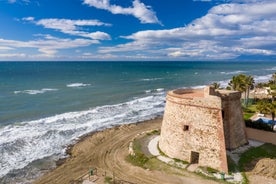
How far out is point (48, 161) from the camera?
77.0ft

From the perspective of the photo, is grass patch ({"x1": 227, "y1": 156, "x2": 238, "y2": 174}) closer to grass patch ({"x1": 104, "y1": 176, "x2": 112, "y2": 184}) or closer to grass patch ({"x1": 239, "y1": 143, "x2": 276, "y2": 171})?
grass patch ({"x1": 239, "y1": 143, "x2": 276, "y2": 171})

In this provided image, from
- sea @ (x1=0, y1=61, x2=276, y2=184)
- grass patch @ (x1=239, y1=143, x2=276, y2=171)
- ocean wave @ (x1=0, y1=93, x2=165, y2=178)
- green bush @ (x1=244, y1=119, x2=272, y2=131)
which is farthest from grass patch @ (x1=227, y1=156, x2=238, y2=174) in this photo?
ocean wave @ (x1=0, y1=93, x2=165, y2=178)

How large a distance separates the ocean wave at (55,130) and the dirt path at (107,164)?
261cm

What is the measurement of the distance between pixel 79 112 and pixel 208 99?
2798 cm

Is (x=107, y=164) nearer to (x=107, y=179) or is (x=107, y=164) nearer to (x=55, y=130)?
(x=107, y=179)

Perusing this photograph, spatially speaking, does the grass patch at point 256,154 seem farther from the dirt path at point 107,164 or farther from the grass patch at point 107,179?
the grass patch at point 107,179

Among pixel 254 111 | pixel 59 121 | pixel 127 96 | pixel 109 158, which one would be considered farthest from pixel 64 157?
pixel 127 96

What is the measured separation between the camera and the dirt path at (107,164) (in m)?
18.7

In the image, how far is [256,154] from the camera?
71.5 feet

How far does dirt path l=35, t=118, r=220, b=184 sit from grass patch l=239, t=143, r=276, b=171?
181 inches

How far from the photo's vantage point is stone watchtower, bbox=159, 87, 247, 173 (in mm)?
19328

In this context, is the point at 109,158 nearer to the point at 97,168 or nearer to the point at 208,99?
the point at 97,168

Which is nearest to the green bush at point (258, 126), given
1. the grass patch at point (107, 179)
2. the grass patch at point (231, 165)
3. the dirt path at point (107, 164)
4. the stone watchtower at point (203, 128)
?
the stone watchtower at point (203, 128)

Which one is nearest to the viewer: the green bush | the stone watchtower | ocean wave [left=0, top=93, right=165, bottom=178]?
the stone watchtower
